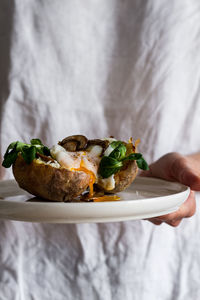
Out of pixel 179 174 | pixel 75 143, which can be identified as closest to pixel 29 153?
pixel 75 143

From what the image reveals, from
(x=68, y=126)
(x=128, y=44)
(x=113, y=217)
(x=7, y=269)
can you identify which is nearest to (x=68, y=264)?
(x=7, y=269)

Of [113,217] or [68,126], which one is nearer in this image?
[113,217]

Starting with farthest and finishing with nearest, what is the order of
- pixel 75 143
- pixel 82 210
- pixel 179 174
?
pixel 179 174 → pixel 75 143 → pixel 82 210

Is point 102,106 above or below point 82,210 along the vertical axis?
above

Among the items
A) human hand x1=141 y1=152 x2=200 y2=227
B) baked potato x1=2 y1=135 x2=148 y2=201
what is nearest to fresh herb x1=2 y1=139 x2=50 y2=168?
baked potato x1=2 y1=135 x2=148 y2=201

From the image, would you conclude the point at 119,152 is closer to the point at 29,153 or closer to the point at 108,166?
the point at 108,166

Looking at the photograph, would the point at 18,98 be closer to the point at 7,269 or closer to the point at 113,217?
the point at 7,269
